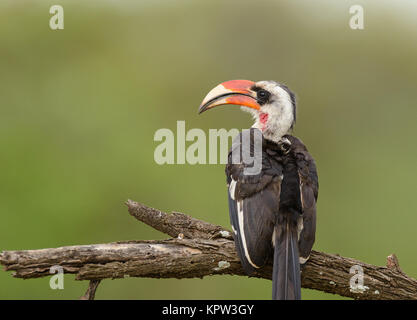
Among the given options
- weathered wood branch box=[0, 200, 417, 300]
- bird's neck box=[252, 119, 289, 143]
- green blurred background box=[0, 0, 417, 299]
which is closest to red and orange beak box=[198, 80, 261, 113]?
bird's neck box=[252, 119, 289, 143]

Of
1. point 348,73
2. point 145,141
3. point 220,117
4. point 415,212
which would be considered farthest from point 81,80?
point 415,212

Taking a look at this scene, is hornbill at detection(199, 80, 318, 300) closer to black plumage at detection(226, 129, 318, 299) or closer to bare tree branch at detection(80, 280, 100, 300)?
black plumage at detection(226, 129, 318, 299)

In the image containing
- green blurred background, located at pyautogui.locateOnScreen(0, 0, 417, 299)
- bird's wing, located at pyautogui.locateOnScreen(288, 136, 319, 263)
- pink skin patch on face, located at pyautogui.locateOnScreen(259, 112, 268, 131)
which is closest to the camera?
bird's wing, located at pyautogui.locateOnScreen(288, 136, 319, 263)

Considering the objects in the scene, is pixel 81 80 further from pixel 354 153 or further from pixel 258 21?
pixel 354 153

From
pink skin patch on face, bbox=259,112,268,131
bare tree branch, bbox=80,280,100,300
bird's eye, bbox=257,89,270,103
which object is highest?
bird's eye, bbox=257,89,270,103

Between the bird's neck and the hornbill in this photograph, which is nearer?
the hornbill

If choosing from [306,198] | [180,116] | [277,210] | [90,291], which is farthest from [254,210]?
[180,116]

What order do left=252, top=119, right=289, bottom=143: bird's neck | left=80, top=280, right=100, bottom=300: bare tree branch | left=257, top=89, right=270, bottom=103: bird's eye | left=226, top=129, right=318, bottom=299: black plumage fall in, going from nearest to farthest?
left=80, top=280, right=100, bottom=300: bare tree branch, left=226, top=129, right=318, bottom=299: black plumage, left=252, top=119, right=289, bottom=143: bird's neck, left=257, top=89, right=270, bottom=103: bird's eye

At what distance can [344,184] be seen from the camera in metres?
11.8

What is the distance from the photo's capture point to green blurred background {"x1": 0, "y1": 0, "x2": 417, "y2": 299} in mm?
10922

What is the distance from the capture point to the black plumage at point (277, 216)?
367 centimetres

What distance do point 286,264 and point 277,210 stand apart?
359 millimetres

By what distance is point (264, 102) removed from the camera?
4.84 meters

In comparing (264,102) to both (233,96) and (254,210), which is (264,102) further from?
(254,210)
